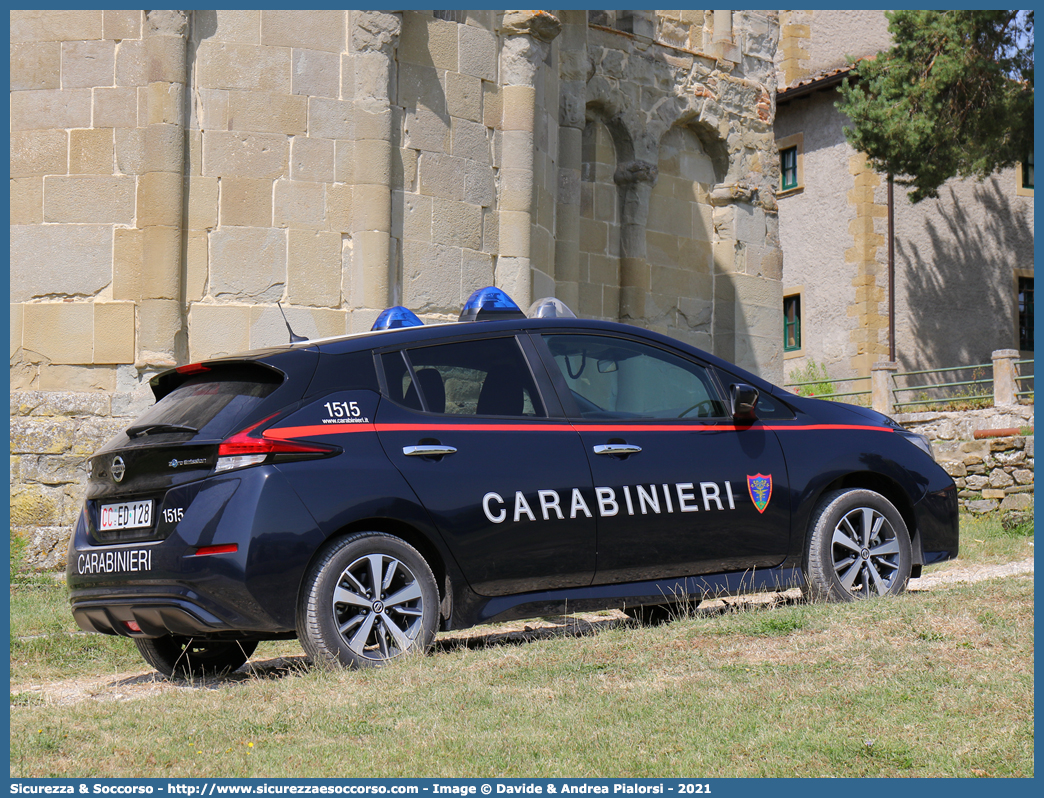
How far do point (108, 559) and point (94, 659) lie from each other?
6.47 feet

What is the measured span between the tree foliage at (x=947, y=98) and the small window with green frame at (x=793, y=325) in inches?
214

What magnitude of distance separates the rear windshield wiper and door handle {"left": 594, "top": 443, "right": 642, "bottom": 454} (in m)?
1.97

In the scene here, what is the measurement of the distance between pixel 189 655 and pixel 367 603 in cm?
148

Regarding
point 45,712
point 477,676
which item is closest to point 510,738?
point 477,676

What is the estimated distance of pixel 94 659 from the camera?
7.47 meters

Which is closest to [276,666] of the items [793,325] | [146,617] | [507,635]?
[146,617]

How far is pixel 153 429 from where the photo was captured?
5.84 m

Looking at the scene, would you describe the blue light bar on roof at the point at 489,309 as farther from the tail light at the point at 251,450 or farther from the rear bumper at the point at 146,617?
the rear bumper at the point at 146,617

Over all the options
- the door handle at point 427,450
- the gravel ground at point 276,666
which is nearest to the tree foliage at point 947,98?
the gravel ground at point 276,666

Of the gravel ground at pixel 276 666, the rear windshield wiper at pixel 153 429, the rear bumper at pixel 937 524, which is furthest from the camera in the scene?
the rear bumper at pixel 937 524

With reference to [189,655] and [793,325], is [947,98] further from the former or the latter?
[189,655]

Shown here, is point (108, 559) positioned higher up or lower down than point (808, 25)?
lower down

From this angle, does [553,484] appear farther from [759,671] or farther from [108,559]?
[108,559]

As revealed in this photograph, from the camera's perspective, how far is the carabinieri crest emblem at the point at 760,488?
6645 millimetres
